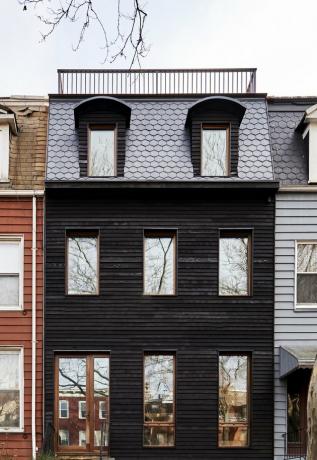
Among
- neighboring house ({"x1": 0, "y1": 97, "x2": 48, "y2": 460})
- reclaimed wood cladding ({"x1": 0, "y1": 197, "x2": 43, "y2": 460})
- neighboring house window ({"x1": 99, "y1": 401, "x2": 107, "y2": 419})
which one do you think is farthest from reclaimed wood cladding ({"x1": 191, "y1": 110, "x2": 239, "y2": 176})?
neighboring house window ({"x1": 99, "y1": 401, "x2": 107, "y2": 419})

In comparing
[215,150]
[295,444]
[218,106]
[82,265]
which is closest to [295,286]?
[295,444]

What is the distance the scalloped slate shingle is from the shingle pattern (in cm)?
42

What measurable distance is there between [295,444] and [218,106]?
8.34 meters

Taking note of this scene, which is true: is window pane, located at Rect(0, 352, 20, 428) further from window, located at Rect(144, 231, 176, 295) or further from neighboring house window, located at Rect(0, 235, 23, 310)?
window, located at Rect(144, 231, 176, 295)

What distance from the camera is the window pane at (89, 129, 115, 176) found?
48.3ft

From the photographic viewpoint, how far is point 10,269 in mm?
14602

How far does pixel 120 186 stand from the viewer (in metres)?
14.2

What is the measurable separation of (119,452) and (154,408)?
1291 millimetres

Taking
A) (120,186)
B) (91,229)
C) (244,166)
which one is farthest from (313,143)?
(91,229)

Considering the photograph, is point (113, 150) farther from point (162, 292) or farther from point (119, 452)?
point (119, 452)

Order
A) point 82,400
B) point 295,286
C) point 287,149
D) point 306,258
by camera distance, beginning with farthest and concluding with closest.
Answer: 1. point 287,149
2. point 306,258
3. point 295,286
4. point 82,400

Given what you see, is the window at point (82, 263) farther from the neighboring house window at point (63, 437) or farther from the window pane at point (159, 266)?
the neighboring house window at point (63, 437)

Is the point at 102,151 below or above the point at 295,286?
above

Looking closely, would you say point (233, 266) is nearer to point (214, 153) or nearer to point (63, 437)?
point (214, 153)
